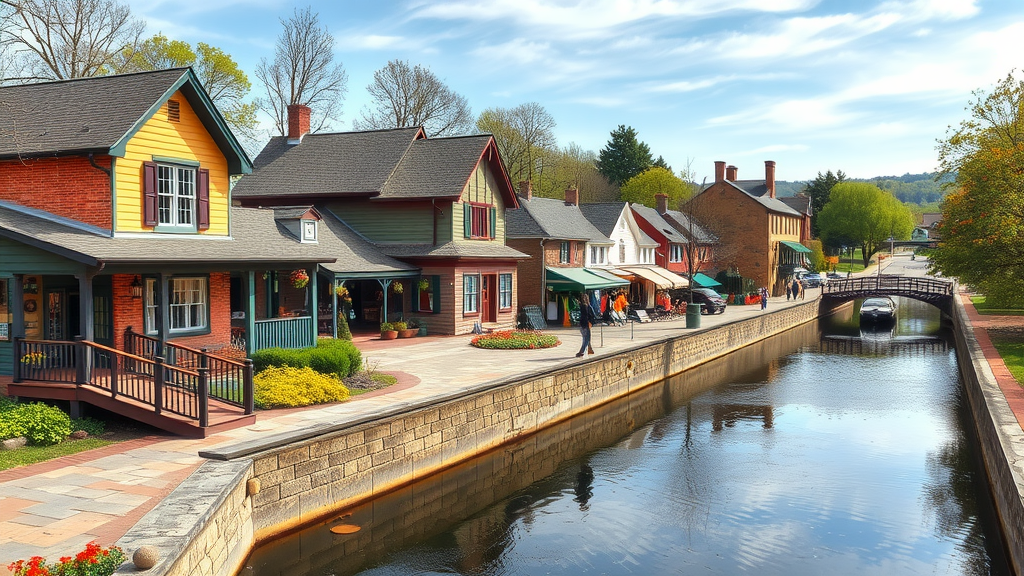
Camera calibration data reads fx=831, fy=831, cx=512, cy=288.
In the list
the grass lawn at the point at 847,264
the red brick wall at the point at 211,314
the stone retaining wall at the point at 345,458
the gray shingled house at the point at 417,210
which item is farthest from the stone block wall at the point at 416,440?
the grass lawn at the point at 847,264

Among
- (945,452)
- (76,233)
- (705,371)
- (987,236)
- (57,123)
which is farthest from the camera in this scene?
(705,371)

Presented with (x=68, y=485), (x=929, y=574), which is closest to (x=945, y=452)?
(x=929, y=574)

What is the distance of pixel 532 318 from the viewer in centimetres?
3872

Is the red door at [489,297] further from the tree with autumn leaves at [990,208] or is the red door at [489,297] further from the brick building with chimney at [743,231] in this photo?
the brick building with chimney at [743,231]

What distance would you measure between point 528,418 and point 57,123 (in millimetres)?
13386

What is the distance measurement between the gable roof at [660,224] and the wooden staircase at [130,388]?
44942mm

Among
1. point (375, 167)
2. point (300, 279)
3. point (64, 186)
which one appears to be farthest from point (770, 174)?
point (64, 186)

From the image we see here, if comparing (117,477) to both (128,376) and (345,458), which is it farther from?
(128,376)

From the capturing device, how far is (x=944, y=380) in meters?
33.0

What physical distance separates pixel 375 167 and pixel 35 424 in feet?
75.1

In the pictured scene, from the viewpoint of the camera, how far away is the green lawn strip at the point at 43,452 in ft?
43.4

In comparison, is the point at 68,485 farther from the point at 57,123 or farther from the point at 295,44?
the point at 295,44

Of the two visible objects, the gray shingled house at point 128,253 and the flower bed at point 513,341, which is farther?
the flower bed at point 513,341

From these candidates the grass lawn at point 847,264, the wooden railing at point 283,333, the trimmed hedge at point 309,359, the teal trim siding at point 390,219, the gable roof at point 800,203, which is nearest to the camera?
the trimmed hedge at point 309,359
